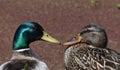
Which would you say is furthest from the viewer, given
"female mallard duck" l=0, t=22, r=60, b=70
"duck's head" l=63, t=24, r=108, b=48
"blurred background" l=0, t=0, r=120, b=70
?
"blurred background" l=0, t=0, r=120, b=70

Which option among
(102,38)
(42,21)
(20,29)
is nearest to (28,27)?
(20,29)

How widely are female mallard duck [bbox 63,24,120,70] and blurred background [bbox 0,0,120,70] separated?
2.01m

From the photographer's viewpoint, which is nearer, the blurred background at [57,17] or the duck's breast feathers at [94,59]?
the duck's breast feathers at [94,59]

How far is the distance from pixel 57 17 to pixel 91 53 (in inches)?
171

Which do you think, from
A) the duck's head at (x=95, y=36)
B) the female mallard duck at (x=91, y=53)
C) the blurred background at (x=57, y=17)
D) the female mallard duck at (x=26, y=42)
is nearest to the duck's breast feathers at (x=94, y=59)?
the female mallard duck at (x=91, y=53)

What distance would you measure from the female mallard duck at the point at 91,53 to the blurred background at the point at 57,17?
6.59 feet

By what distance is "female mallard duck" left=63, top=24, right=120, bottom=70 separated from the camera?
6.61 m

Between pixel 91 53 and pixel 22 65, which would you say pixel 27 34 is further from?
pixel 91 53

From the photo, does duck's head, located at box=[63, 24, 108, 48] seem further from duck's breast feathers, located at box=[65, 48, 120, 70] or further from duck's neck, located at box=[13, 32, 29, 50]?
duck's neck, located at box=[13, 32, 29, 50]

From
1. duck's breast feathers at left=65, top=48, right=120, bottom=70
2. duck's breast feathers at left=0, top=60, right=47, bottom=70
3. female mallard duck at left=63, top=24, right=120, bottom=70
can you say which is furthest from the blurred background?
duck's breast feathers at left=0, top=60, right=47, bottom=70

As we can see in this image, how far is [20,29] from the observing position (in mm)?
6785

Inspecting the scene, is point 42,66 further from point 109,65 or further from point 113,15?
point 113,15

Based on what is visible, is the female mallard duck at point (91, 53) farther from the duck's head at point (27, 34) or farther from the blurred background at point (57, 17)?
the blurred background at point (57, 17)

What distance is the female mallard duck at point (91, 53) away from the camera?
6.61 meters
